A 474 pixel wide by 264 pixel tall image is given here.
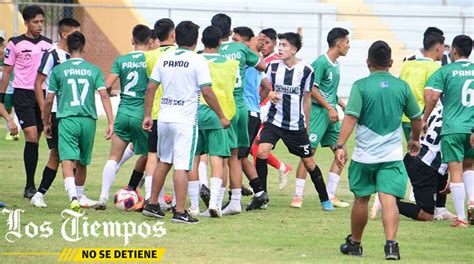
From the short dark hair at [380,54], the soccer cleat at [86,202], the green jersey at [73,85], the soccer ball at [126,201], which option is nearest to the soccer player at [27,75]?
the soccer cleat at [86,202]

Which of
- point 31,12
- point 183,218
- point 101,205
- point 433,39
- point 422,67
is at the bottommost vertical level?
point 101,205

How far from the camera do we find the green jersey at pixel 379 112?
10961 millimetres

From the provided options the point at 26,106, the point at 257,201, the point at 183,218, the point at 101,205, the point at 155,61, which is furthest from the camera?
the point at 26,106

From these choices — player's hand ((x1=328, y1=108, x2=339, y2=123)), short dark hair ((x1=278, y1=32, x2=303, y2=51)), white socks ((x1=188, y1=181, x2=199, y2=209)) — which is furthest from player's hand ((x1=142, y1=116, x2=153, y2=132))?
player's hand ((x1=328, y1=108, x2=339, y2=123))

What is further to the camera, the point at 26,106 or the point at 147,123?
the point at 26,106

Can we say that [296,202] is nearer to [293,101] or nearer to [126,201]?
[293,101]

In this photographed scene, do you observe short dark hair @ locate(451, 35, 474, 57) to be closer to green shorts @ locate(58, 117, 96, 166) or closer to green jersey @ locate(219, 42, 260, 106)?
green jersey @ locate(219, 42, 260, 106)

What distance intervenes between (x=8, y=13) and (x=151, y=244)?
63.6 feet

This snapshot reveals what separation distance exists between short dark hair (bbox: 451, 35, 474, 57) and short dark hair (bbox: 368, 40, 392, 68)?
2.45m

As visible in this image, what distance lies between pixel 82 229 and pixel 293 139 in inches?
136

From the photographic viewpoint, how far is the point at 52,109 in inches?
570

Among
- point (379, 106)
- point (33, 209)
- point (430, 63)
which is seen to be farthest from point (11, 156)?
point (379, 106)

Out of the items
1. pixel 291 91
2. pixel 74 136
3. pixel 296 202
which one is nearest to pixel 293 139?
pixel 291 91

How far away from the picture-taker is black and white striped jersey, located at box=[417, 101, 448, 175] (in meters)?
14.1
